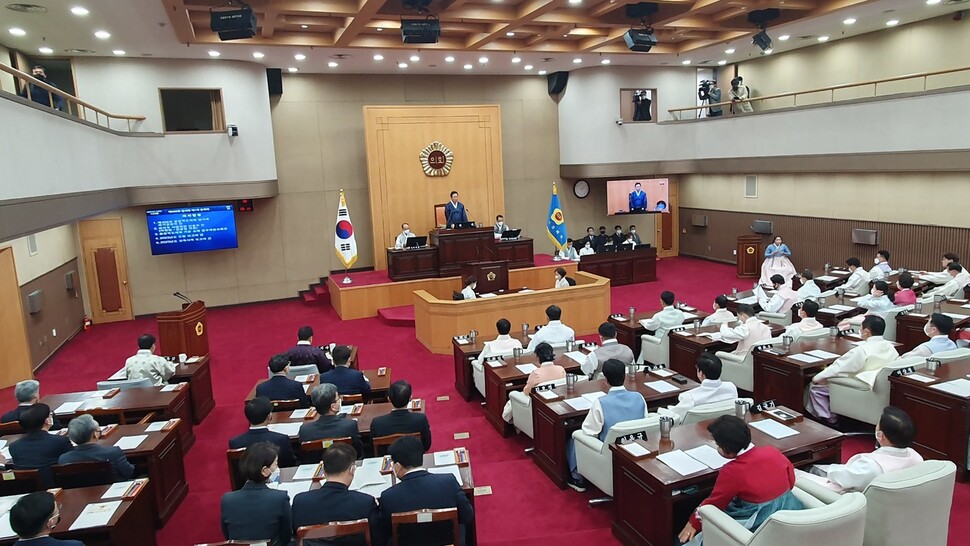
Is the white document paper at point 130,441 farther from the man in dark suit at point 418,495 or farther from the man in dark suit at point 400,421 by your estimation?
the man in dark suit at point 418,495

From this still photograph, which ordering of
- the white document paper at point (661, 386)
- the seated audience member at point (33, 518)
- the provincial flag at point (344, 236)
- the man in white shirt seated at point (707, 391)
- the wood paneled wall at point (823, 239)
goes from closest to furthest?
the seated audience member at point (33, 518)
the man in white shirt seated at point (707, 391)
the white document paper at point (661, 386)
the wood paneled wall at point (823, 239)
the provincial flag at point (344, 236)

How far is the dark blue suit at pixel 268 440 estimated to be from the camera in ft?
15.1

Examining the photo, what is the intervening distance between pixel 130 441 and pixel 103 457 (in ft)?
2.08

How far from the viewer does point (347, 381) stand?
616 centimetres

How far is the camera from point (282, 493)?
3.71 metres

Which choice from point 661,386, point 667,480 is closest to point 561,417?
point 661,386

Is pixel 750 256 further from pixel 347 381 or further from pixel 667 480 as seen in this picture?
pixel 667 480

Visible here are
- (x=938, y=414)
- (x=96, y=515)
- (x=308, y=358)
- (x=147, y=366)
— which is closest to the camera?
(x=96, y=515)

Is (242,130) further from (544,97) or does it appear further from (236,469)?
(236,469)

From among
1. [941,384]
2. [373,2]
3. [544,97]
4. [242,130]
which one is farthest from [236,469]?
[544,97]

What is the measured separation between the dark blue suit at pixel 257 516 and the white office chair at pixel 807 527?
2.54 meters

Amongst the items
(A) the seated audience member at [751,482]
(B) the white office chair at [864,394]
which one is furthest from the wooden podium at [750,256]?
(A) the seated audience member at [751,482]

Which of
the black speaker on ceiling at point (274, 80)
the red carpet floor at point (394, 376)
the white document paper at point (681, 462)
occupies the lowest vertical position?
the red carpet floor at point (394, 376)

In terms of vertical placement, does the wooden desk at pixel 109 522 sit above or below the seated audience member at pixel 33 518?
below
